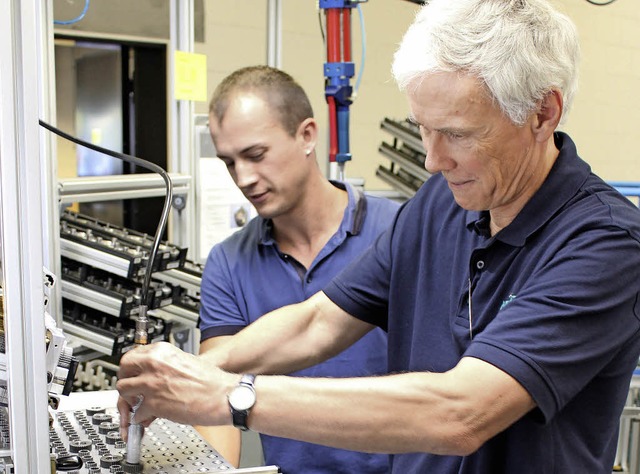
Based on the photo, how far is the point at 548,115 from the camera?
0.98 meters

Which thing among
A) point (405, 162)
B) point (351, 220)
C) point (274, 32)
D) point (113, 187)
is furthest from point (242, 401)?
point (405, 162)

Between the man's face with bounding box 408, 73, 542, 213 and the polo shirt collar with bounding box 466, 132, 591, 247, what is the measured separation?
2cm

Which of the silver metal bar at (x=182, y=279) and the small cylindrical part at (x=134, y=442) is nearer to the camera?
the small cylindrical part at (x=134, y=442)

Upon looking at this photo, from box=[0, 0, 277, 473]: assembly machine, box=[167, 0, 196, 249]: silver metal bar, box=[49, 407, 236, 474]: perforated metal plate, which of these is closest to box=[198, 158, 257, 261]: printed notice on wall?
box=[167, 0, 196, 249]: silver metal bar

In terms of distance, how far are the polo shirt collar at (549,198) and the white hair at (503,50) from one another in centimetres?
8

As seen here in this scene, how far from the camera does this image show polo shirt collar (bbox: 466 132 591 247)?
1.00 m

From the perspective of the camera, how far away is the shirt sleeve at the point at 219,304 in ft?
4.99

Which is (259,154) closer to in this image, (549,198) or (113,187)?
(113,187)

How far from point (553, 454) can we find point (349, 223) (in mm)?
746

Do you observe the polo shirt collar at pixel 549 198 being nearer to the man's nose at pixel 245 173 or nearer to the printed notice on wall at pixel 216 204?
the man's nose at pixel 245 173

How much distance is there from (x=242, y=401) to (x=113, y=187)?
1165 millimetres

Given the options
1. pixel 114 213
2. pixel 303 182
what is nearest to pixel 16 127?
pixel 303 182

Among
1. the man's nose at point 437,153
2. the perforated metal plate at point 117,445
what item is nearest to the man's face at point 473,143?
the man's nose at point 437,153

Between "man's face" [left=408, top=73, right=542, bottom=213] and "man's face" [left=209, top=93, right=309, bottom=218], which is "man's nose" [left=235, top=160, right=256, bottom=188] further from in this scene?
"man's face" [left=408, top=73, right=542, bottom=213]
